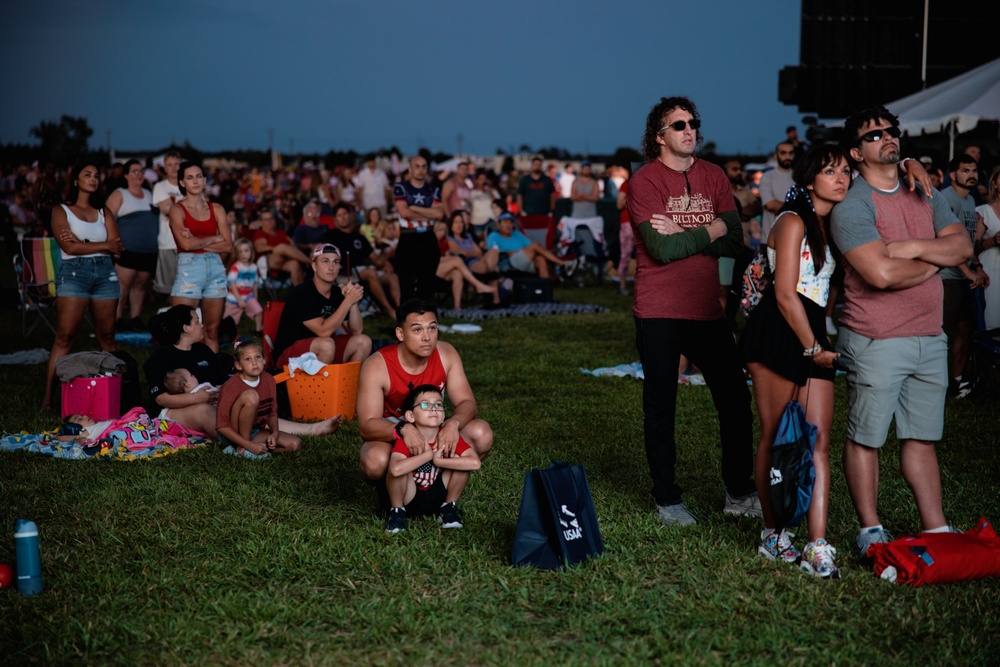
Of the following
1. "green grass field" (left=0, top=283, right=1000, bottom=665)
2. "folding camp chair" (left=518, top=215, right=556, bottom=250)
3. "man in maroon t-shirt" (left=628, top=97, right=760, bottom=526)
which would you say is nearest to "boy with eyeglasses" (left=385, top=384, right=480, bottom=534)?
"green grass field" (left=0, top=283, right=1000, bottom=665)

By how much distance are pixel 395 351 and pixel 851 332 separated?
6.66 feet

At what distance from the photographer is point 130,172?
10961 mm

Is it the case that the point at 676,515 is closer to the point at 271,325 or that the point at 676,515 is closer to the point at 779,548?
the point at 779,548

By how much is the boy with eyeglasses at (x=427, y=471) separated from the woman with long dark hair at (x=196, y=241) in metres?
3.93

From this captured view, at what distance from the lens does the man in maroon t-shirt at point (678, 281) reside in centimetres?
464

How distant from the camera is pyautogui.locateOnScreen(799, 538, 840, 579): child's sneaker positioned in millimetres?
4039

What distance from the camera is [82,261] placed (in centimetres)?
737

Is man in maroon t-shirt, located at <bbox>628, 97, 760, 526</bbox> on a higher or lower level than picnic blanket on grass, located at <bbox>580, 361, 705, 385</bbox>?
higher

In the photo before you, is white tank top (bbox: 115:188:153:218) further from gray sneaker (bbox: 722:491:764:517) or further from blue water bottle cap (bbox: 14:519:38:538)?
gray sneaker (bbox: 722:491:764:517)

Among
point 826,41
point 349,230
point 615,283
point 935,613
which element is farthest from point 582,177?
point 935,613

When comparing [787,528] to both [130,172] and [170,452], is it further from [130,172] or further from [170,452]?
[130,172]

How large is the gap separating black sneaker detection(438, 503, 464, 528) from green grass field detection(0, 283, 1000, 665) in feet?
0.23

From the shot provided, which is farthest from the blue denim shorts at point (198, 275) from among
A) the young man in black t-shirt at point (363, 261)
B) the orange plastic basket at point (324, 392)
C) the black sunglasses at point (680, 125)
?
the black sunglasses at point (680, 125)

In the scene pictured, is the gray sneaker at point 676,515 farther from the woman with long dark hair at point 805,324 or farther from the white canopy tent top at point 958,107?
the white canopy tent top at point 958,107
